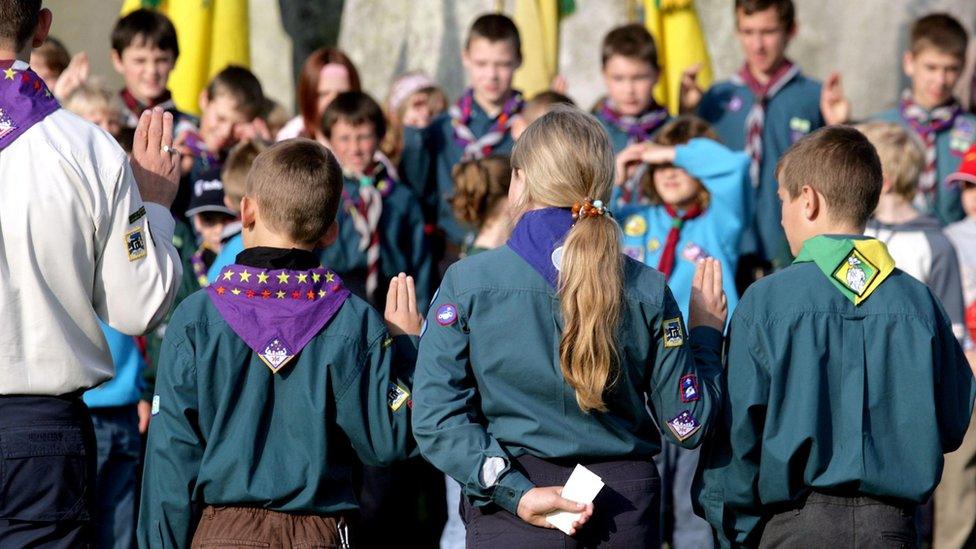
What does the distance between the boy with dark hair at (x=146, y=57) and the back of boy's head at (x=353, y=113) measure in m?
0.90

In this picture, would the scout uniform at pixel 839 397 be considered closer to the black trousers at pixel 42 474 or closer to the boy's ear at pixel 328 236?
the boy's ear at pixel 328 236

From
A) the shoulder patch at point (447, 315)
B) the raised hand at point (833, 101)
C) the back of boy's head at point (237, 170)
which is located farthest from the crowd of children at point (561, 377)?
the raised hand at point (833, 101)

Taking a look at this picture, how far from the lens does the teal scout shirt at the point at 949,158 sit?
26.0 ft

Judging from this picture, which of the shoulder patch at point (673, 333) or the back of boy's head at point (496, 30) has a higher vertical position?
the back of boy's head at point (496, 30)

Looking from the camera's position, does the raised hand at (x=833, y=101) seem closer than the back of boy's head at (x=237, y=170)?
No

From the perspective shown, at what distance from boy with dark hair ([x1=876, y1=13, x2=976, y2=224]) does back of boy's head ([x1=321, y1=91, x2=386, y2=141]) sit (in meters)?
3.07

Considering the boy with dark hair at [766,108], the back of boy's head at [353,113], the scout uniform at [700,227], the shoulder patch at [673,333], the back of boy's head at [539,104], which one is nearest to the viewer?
the shoulder patch at [673,333]

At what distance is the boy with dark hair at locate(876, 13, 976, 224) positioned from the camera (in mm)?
8016

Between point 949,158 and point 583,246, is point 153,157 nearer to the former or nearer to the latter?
point 583,246

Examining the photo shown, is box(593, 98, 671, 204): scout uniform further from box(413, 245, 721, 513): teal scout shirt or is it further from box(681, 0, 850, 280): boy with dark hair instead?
box(413, 245, 721, 513): teal scout shirt

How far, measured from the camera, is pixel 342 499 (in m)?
4.12

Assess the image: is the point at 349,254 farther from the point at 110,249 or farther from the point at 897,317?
the point at 897,317

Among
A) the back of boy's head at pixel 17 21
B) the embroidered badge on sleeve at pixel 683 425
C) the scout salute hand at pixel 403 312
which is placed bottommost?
the embroidered badge on sleeve at pixel 683 425

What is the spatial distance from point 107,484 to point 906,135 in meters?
Answer: 3.92
